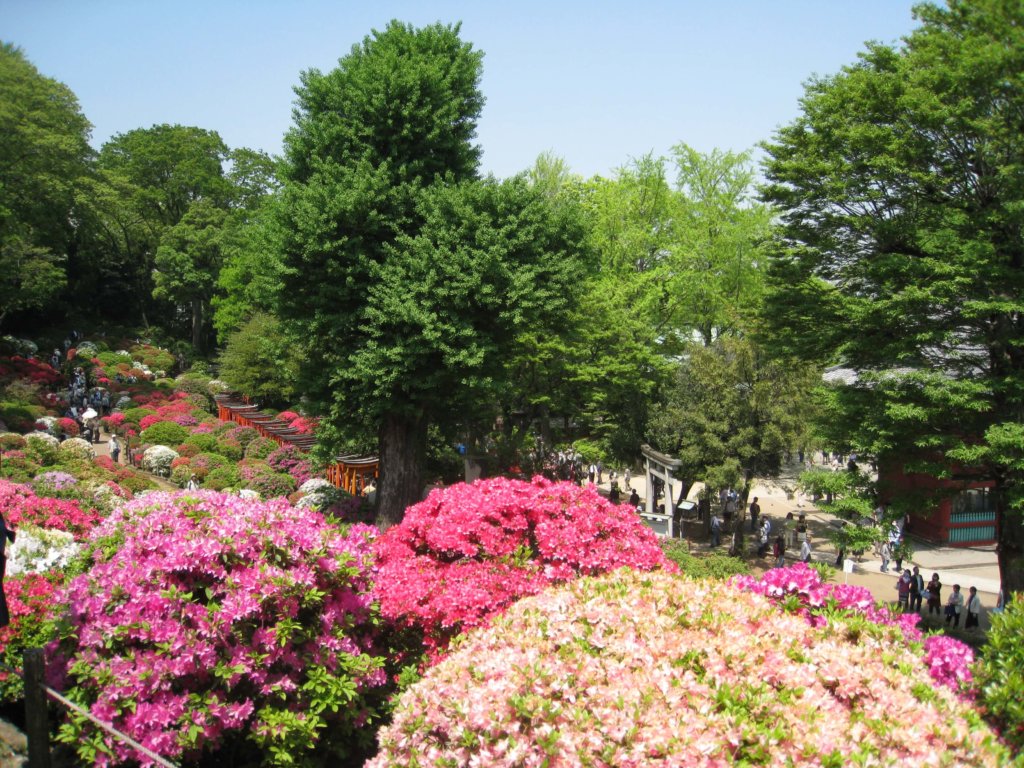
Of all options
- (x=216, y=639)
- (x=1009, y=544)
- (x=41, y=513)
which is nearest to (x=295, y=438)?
(x=41, y=513)

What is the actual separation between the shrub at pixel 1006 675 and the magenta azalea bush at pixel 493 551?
118 inches

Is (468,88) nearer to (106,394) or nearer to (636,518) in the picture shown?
(636,518)

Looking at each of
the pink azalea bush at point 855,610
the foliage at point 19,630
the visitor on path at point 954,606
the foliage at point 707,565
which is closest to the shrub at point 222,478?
the foliage at point 19,630

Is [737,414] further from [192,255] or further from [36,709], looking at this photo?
[192,255]

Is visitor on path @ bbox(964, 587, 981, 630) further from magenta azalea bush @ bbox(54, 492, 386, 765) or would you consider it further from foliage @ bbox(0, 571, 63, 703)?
foliage @ bbox(0, 571, 63, 703)

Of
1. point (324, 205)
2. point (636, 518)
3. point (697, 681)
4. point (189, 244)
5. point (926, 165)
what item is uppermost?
point (189, 244)

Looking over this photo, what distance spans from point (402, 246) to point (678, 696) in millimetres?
11431

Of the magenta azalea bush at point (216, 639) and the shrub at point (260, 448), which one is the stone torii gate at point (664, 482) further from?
the shrub at point (260, 448)

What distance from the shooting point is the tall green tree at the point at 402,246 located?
13305mm

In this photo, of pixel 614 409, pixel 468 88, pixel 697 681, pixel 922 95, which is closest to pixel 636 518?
pixel 697 681

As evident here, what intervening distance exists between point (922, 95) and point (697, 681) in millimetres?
10684

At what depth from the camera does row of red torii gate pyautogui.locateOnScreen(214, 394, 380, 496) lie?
20.7 meters

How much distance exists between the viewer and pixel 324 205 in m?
13.4

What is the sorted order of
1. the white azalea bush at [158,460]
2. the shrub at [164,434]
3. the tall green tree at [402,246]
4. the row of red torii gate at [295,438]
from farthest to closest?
the shrub at [164,434]
the white azalea bush at [158,460]
the row of red torii gate at [295,438]
the tall green tree at [402,246]
